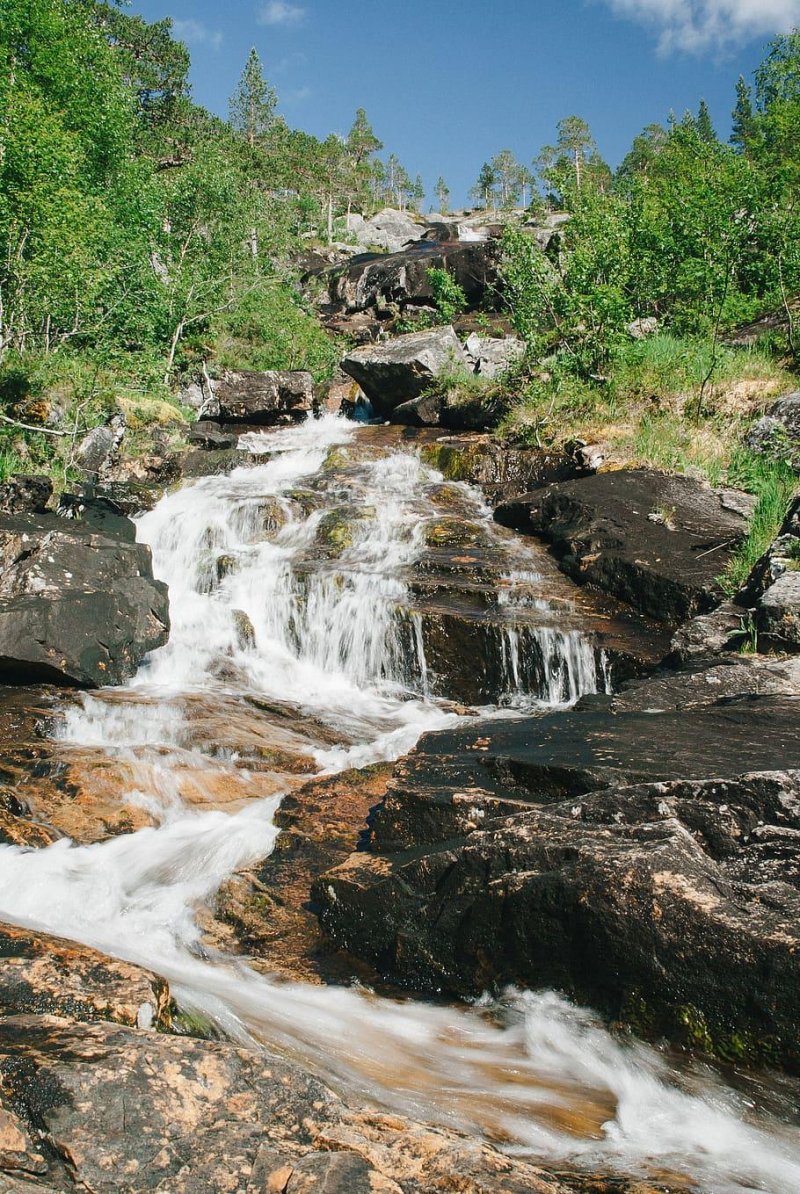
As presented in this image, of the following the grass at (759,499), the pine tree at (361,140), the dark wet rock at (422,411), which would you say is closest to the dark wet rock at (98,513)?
the dark wet rock at (422,411)

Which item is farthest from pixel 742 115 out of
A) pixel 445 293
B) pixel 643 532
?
pixel 643 532

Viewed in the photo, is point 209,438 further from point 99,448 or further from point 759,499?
point 759,499

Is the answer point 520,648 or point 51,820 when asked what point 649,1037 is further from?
point 520,648

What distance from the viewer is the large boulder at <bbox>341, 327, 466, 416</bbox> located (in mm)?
20969

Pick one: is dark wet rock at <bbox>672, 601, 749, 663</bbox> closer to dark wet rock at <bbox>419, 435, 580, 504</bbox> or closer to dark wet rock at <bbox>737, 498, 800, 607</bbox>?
dark wet rock at <bbox>737, 498, 800, 607</bbox>

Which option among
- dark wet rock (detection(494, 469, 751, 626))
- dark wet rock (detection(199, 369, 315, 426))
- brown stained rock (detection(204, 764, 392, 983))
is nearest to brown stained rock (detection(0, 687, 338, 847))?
brown stained rock (detection(204, 764, 392, 983))

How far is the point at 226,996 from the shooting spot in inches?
163

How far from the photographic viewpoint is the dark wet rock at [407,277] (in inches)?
1352

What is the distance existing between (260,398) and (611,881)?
20.9m

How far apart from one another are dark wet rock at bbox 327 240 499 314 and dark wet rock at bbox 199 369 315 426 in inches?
477

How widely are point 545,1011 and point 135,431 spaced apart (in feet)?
53.8

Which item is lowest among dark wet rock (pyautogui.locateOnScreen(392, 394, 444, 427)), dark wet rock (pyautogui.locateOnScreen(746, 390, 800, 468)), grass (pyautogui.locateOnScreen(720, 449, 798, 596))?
grass (pyautogui.locateOnScreen(720, 449, 798, 596))

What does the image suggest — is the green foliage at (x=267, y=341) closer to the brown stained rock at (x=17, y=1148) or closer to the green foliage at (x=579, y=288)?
the green foliage at (x=579, y=288)

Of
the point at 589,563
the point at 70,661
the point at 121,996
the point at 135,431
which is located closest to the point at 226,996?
the point at 121,996
